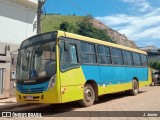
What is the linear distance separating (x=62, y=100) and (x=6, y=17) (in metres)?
10.1

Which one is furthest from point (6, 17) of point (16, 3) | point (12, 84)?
point (12, 84)

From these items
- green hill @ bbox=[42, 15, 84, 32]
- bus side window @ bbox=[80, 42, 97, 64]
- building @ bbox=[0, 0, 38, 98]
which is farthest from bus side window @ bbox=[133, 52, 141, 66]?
green hill @ bbox=[42, 15, 84, 32]

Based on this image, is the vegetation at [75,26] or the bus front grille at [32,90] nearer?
the bus front grille at [32,90]

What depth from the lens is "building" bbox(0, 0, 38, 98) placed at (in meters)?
16.4

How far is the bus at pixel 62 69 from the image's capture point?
9.96 metres

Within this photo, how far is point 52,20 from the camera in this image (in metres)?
106

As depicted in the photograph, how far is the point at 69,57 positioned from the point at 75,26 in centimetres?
6737

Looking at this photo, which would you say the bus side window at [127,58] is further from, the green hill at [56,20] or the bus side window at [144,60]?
the green hill at [56,20]

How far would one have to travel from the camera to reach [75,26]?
77.5m

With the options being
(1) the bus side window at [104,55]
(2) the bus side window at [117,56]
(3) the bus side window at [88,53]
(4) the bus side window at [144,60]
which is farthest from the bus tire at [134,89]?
(3) the bus side window at [88,53]

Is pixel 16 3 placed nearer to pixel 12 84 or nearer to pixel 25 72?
pixel 12 84

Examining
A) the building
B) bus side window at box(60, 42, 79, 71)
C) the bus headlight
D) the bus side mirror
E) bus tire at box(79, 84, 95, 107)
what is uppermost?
the building

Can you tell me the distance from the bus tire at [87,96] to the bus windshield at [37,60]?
2.18 meters

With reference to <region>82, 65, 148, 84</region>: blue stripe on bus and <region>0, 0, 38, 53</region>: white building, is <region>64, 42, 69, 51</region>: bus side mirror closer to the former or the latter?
<region>82, 65, 148, 84</region>: blue stripe on bus
